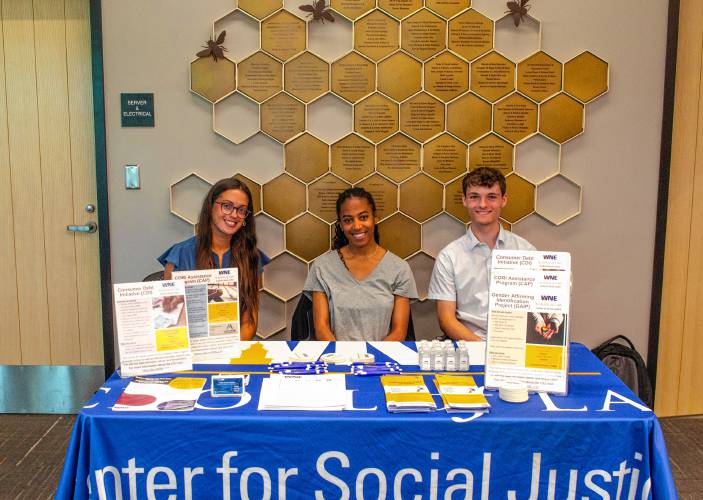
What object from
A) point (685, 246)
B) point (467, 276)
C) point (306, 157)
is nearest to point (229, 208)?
point (306, 157)

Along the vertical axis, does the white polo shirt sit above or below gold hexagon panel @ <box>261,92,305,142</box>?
below

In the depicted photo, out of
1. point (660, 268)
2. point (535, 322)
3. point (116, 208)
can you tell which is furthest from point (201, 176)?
point (660, 268)

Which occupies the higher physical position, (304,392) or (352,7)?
(352,7)

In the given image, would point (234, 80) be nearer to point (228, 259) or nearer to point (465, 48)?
point (228, 259)

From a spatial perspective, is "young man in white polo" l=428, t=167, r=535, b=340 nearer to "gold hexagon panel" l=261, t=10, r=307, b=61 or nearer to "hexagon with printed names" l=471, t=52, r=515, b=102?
"hexagon with printed names" l=471, t=52, r=515, b=102

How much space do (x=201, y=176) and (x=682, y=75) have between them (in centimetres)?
212

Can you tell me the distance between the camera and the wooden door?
2.59 m

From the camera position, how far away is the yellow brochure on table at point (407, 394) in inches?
49.9

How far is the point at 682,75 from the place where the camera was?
2.55 m

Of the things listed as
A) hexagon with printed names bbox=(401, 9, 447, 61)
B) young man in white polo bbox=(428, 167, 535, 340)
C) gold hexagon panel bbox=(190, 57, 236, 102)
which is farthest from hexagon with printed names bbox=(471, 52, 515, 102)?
gold hexagon panel bbox=(190, 57, 236, 102)

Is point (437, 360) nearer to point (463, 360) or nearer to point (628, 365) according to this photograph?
point (463, 360)

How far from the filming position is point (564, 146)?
2.55 metres

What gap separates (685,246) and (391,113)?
1.46 metres

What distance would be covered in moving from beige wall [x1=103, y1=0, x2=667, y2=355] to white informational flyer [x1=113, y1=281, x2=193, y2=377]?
1118mm
